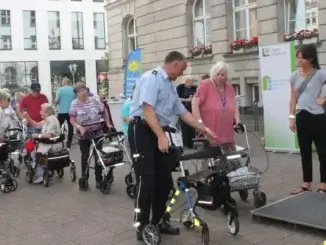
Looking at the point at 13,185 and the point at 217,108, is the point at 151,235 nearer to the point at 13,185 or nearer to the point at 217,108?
the point at 217,108

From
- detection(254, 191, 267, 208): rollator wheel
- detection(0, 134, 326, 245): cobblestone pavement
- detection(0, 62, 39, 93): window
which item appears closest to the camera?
detection(0, 134, 326, 245): cobblestone pavement

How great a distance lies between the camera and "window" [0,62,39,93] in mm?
51847

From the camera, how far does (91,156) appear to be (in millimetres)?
8320

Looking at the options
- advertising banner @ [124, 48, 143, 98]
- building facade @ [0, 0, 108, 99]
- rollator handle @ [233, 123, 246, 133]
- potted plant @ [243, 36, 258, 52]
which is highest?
building facade @ [0, 0, 108, 99]

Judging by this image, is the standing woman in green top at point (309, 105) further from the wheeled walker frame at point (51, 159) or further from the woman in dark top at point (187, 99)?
the woman in dark top at point (187, 99)

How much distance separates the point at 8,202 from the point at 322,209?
441 centimetres

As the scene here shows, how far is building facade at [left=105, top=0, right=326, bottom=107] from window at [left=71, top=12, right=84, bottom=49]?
103 feet

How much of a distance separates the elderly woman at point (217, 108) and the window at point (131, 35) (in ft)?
63.4

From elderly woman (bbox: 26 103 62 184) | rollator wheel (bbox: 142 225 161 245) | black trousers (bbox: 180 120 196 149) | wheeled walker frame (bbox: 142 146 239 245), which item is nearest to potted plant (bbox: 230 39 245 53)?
black trousers (bbox: 180 120 196 149)

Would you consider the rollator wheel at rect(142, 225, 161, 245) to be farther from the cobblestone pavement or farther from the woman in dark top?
the woman in dark top

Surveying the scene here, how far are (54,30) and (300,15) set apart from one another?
42.9 metres

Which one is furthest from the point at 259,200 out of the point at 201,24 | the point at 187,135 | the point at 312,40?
the point at 201,24

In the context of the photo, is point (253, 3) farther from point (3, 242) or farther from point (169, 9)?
point (3, 242)

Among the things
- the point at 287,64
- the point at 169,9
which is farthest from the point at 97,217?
the point at 169,9
